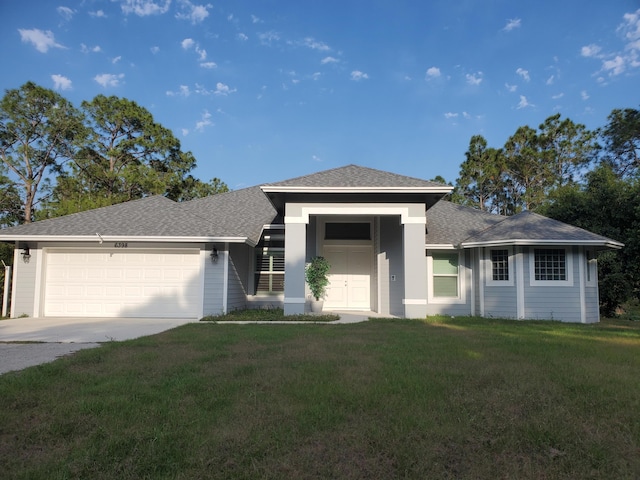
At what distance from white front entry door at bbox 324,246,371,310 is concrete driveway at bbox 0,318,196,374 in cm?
527

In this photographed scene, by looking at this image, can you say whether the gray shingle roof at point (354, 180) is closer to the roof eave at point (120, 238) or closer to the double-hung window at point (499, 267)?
the roof eave at point (120, 238)

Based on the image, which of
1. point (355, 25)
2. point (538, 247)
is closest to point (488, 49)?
point (355, 25)

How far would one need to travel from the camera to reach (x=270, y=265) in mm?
13703

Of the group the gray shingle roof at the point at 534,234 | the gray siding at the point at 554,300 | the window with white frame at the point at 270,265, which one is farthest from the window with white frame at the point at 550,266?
the window with white frame at the point at 270,265

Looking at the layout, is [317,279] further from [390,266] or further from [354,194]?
[354,194]

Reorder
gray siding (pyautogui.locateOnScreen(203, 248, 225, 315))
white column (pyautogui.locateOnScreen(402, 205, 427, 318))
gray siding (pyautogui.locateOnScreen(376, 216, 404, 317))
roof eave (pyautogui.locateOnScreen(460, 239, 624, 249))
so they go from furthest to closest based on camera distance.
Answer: gray siding (pyautogui.locateOnScreen(376, 216, 404, 317))
gray siding (pyautogui.locateOnScreen(203, 248, 225, 315))
white column (pyautogui.locateOnScreen(402, 205, 427, 318))
roof eave (pyautogui.locateOnScreen(460, 239, 624, 249))

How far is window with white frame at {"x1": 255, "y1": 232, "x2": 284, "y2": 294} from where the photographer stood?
13633 mm

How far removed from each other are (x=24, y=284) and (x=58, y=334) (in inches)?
179

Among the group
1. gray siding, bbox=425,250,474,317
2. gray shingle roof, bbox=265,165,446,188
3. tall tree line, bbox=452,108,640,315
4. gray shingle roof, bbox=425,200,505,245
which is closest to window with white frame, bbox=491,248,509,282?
gray siding, bbox=425,250,474,317

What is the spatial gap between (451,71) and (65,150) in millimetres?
26156

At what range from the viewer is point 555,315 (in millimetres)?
11391

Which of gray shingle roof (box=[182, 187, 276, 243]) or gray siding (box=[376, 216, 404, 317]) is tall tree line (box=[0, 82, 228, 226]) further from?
gray siding (box=[376, 216, 404, 317])

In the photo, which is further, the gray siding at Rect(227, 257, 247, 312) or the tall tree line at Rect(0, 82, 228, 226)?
the tall tree line at Rect(0, 82, 228, 226)

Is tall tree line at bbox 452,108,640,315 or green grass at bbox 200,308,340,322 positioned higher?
tall tree line at bbox 452,108,640,315
